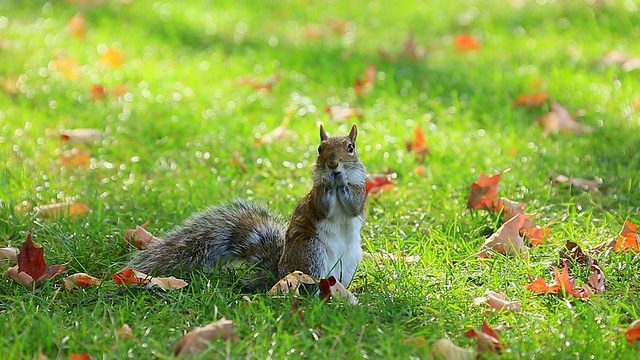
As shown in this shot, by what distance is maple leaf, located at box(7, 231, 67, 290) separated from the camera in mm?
3105

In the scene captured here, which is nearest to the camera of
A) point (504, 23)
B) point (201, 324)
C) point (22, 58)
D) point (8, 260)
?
point (201, 324)

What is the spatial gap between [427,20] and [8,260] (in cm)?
410

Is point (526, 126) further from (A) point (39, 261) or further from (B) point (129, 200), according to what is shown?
(A) point (39, 261)

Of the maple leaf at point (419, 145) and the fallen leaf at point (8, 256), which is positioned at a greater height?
the maple leaf at point (419, 145)

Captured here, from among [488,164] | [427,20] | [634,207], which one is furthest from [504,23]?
[634,207]

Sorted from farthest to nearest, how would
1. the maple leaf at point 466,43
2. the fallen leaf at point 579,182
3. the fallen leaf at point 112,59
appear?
1. the maple leaf at point 466,43
2. the fallen leaf at point 112,59
3. the fallen leaf at point 579,182

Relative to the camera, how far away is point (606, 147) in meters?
4.40

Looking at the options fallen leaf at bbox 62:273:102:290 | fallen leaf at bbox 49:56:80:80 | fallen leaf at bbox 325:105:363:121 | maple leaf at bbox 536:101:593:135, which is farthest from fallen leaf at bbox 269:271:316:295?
fallen leaf at bbox 49:56:80:80

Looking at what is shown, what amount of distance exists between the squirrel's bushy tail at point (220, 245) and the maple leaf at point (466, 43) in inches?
121

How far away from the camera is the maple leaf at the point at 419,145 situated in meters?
4.38

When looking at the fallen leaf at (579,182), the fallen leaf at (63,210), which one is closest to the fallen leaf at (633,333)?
the fallen leaf at (579,182)

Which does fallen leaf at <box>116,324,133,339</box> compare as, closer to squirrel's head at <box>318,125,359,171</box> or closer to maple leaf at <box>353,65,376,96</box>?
squirrel's head at <box>318,125,359,171</box>

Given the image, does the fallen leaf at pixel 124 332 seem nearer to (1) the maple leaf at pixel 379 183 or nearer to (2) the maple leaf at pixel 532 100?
(1) the maple leaf at pixel 379 183

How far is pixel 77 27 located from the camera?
621cm
